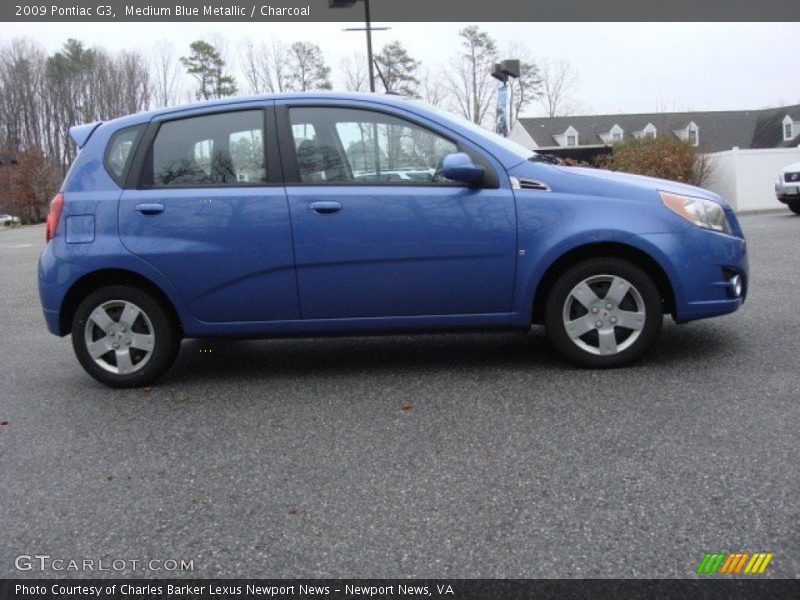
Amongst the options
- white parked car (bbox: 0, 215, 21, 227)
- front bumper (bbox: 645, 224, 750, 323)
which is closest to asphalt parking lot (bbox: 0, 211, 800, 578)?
front bumper (bbox: 645, 224, 750, 323)

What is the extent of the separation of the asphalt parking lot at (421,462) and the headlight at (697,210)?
2.70 ft

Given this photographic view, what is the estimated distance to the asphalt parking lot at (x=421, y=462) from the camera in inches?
106

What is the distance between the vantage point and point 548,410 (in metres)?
4.08

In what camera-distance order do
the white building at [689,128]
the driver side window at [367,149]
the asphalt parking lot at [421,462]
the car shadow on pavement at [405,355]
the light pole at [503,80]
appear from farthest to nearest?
1. the white building at [689,128]
2. the light pole at [503,80]
3. the car shadow on pavement at [405,355]
4. the driver side window at [367,149]
5. the asphalt parking lot at [421,462]

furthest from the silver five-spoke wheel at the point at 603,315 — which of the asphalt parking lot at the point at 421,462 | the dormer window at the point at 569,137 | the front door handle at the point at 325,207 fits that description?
the dormer window at the point at 569,137

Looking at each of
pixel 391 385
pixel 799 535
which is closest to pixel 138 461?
pixel 391 385

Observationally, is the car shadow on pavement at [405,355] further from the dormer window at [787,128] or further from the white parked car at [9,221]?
the white parked car at [9,221]

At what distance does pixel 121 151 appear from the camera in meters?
4.96

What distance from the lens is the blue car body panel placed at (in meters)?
4.64

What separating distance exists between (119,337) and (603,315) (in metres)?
2.93

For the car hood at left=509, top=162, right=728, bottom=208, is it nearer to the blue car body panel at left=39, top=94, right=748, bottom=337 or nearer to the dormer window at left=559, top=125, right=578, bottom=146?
the blue car body panel at left=39, top=94, right=748, bottom=337

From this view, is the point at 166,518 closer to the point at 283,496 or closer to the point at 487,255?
the point at 283,496

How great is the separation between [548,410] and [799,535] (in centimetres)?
156

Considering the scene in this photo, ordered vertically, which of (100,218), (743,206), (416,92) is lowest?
(743,206)
